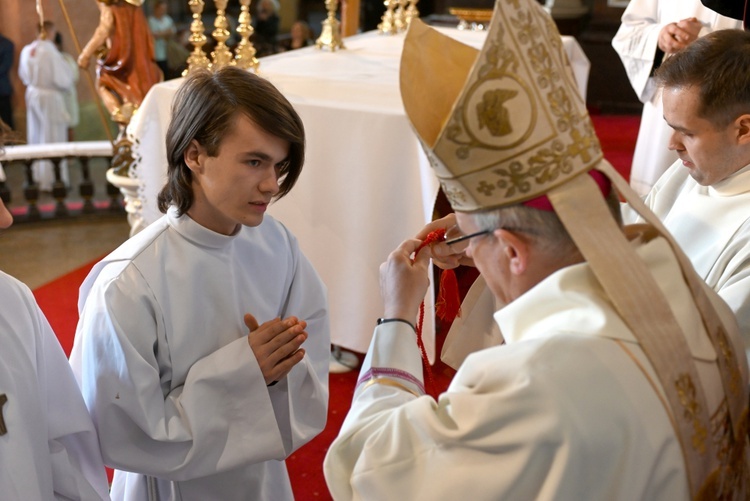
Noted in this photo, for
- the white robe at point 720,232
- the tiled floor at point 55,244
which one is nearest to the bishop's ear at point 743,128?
the white robe at point 720,232

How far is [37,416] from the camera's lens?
1.80m

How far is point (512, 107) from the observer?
1.34 m

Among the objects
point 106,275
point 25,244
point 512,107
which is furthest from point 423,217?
point 25,244

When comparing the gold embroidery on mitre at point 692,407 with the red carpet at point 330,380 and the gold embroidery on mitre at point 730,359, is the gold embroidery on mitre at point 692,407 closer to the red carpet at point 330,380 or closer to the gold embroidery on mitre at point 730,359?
the gold embroidery on mitre at point 730,359

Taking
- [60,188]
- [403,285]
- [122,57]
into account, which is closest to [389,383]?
[403,285]

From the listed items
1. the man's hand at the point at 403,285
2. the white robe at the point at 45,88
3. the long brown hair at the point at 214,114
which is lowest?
the white robe at the point at 45,88

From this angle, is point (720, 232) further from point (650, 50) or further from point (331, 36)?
point (331, 36)

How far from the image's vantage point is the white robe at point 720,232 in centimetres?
196

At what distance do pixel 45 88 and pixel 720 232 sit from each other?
878cm

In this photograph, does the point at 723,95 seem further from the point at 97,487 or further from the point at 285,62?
the point at 285,62

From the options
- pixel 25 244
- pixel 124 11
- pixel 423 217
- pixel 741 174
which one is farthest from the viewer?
pixel 25 244

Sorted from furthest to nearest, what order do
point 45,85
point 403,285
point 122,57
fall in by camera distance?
1. point 45,85
2. point 122,57
3. point 403,285

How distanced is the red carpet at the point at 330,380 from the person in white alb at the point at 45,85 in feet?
15.2

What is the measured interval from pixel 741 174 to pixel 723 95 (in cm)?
26
